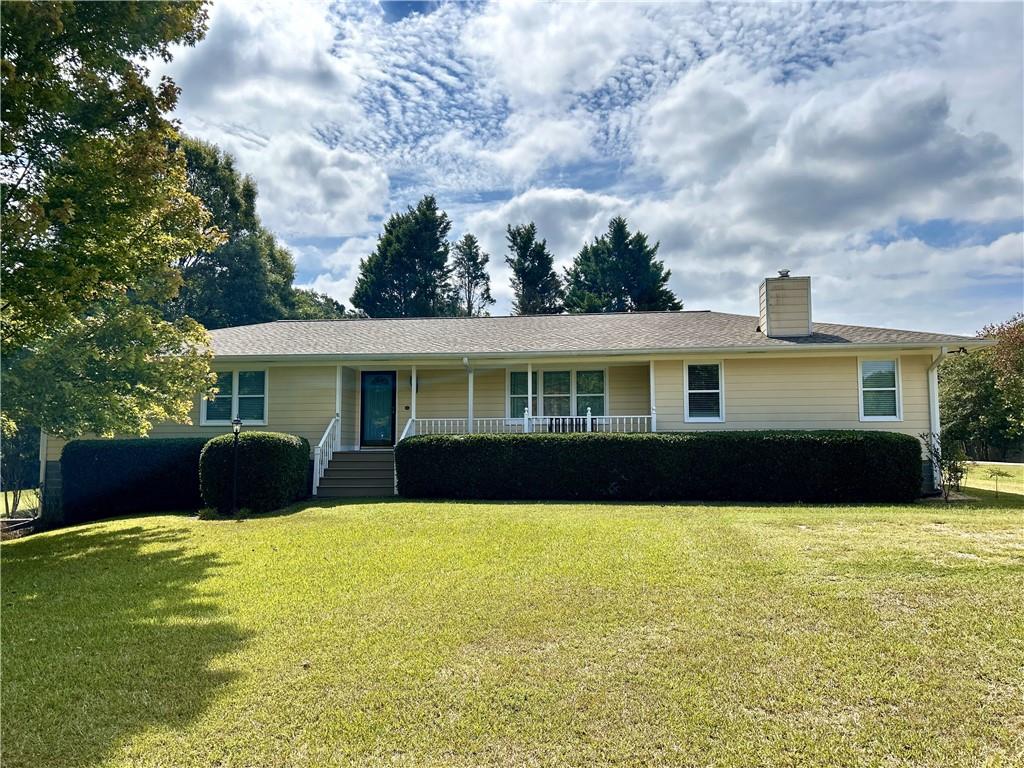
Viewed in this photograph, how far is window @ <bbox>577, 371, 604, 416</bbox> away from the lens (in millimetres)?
14320

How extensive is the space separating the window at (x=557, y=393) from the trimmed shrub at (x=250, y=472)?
248 inches

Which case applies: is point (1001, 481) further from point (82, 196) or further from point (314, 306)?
point (314, 306)

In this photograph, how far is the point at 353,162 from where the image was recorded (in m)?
15.1

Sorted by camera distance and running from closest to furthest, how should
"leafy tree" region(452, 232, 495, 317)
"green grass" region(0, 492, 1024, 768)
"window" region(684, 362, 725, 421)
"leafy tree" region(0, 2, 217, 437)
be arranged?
1. "green grass" region(0, 492, 1024, 768)
2. "leafy tree" region(0, 2, 217, 437)
3. "window" region(684, 362, 725, 421)
4. "leafy tree" region(452, 232, 495, 317)

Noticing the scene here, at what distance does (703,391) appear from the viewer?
42.7ft

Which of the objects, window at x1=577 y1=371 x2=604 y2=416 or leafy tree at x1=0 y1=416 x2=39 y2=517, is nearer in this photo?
window at x1=577 y1=371 x2=604 y2=416

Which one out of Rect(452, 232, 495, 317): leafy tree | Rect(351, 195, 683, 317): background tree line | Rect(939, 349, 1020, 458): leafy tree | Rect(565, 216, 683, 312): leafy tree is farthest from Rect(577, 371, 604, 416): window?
Rect(452, 232, 495, 317): leafy tree

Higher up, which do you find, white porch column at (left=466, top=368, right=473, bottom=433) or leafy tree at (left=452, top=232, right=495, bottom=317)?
leafy tree at (left=452, top=232, right=495, bottom=317)

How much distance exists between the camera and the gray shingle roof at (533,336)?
12609 mm

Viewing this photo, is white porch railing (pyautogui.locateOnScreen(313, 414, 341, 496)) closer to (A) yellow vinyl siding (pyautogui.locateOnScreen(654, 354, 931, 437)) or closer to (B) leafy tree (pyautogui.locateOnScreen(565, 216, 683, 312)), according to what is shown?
(A) yellow vinyl siding (pyautogui.locateOnScreen(654, 354, 931, 437))

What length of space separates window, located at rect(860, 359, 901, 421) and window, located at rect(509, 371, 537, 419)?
7191 mm

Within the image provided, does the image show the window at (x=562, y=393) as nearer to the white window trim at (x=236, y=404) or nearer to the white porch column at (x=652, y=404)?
the white porch column at (x=652, y=404)

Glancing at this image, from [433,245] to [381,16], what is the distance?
27.9 meters

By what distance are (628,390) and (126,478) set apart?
35.9ft
